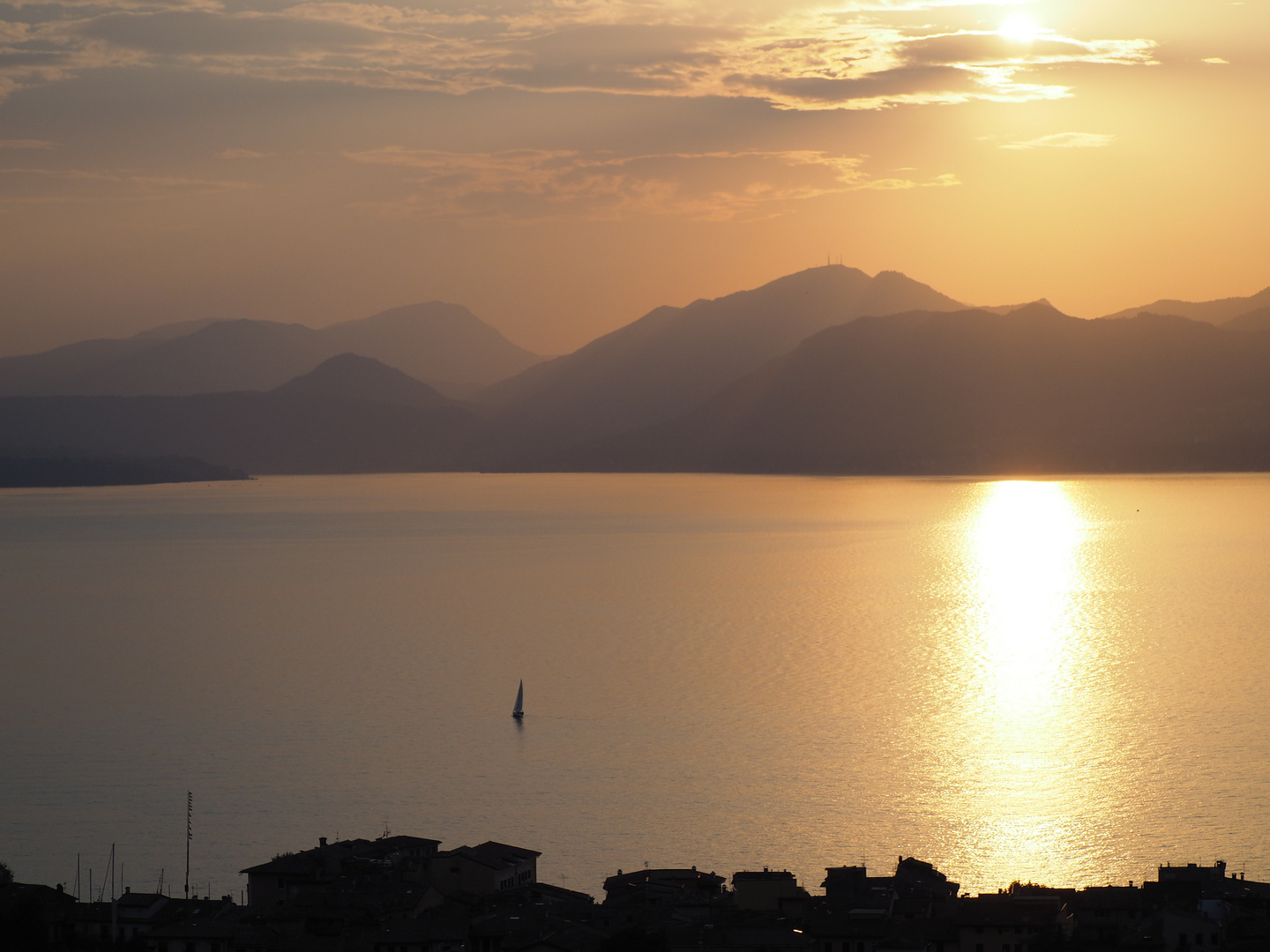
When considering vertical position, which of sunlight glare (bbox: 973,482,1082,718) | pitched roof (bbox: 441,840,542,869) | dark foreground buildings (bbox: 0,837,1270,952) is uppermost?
dark foreground buildings (bbox: 0,837,1270,952)

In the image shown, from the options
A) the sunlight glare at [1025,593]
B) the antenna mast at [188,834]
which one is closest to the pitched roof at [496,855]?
the antenna mast at [188,834]

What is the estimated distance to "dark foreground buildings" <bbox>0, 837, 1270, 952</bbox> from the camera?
2159 cm

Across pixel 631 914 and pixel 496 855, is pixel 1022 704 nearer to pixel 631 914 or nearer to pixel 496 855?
pixel 496 855

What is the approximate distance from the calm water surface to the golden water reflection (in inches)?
6.5

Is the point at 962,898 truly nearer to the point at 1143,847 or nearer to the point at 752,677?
the point at 1143,847

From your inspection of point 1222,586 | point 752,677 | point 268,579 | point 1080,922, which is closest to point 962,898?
point 1080,922

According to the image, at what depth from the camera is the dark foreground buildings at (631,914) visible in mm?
21594

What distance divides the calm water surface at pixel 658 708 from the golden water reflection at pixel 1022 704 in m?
0.16

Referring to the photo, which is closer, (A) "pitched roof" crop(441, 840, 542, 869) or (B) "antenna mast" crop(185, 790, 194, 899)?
(A) "pitched roof" crop(441, 840, 542, 869)

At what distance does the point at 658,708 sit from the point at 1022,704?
1236cm

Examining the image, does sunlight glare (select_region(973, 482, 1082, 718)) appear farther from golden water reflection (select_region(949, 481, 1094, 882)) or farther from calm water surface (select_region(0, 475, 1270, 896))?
calm water surface (select_region(0, 475, 1270, 896))

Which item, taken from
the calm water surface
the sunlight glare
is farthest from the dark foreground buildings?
the sunlight glare

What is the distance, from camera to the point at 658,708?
4650 cm

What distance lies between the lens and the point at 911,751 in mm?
40250
